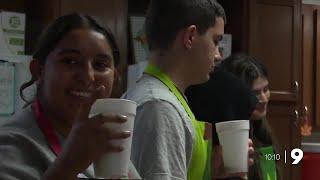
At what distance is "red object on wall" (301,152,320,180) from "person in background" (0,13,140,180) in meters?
2.77

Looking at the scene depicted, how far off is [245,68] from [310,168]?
6.68 ft

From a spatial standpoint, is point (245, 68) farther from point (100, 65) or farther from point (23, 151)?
Answer: point (23, 151)

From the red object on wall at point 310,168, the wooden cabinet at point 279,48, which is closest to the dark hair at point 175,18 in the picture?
the wooden cabinet at point 279,48

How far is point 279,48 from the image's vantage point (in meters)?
3.39

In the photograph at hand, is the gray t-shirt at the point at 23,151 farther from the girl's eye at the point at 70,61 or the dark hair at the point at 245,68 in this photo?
the dark hair at the point at 245,68

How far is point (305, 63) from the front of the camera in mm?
4195

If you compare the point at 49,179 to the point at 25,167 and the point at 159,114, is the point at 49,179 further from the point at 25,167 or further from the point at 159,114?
the point at 159,114

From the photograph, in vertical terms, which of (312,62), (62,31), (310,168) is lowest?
(310,168)

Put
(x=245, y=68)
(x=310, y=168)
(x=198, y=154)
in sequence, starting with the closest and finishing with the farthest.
→ 1. (x=198, y=154)
2. (x=245, y=68)
3. (x=310, y=168)

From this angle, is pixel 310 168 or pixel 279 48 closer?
pixel 279 48

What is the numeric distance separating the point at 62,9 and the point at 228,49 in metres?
0.94

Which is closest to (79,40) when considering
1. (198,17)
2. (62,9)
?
(198,17)

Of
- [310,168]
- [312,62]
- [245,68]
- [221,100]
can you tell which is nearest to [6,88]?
[245,68]

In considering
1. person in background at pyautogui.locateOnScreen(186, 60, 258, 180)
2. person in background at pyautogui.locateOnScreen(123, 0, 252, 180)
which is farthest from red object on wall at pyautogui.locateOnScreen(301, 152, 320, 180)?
person in background at pyautogui.locateOnScreen(123, 0, 252, 180)
